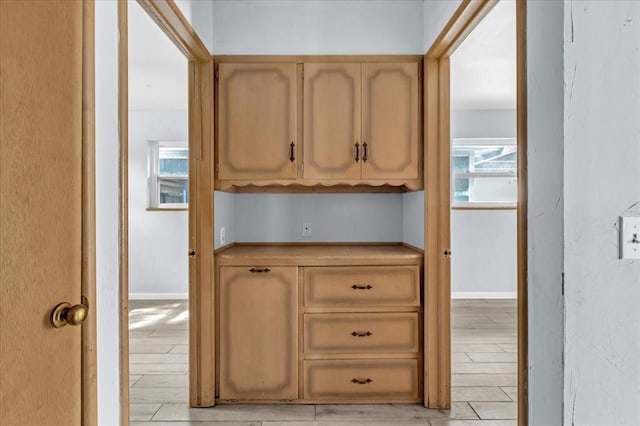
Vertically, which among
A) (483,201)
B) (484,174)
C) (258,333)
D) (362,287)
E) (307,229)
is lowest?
→ (258,333)

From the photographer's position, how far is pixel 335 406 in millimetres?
2643

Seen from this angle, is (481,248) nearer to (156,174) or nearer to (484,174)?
(484,174)

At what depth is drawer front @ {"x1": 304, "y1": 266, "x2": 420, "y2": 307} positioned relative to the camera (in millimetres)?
2639

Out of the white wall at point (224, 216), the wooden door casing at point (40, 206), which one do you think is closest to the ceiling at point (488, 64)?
the white wall at point (224, 216)

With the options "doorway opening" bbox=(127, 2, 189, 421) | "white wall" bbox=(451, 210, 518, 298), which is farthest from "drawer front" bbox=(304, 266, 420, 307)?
"white wall" bbox=(451, 210, 518, 298)

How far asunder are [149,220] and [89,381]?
485cm

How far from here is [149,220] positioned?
5.76 meters

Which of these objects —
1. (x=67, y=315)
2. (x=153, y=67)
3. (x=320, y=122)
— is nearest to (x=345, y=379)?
(x=320, y=122)

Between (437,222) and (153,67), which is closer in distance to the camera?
A: (437,222)

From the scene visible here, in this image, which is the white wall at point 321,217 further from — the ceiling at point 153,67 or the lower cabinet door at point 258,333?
the ceiling at point 153,67

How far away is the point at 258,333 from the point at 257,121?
1283 mm

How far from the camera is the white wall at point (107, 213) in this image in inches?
52.1
